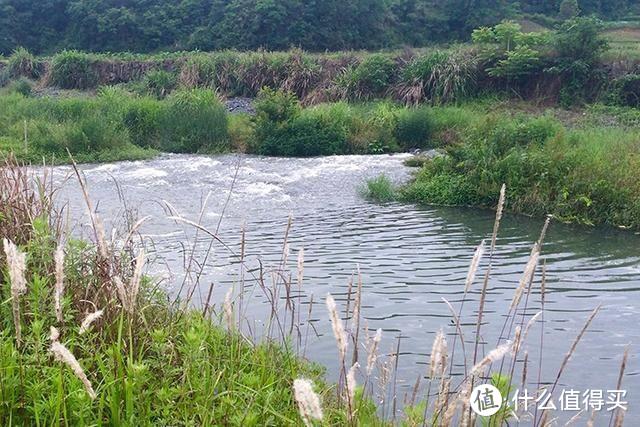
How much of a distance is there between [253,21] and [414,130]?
831 inches

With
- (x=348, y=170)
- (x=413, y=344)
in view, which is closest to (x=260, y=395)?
(x=413, y=344)

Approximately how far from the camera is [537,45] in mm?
23531

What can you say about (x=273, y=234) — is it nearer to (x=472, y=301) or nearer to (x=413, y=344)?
(x=472, y=301)

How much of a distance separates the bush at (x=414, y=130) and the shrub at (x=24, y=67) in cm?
1789

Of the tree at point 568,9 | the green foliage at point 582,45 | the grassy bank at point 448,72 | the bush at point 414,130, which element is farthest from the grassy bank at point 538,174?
the tree at point 568,9

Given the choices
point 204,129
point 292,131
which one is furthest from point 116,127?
point 292,131

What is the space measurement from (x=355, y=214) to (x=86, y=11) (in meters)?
32.7

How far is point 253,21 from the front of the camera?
36.4 meters

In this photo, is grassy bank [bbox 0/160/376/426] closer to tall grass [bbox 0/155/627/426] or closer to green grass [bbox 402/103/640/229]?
tall grass [bbox 0/155/627/426]

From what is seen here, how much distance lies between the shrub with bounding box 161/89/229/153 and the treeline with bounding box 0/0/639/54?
1868 cm

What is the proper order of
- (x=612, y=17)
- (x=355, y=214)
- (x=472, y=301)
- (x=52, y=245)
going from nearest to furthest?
(x=52, y=245) → (x=472, y=301) → (x=355, y=214) → (x=612, y=17)

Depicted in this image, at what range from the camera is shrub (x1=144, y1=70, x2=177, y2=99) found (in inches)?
972

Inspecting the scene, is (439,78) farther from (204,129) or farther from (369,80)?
(204,129)

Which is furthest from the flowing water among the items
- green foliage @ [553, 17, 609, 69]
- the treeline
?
the treeline
